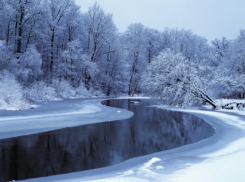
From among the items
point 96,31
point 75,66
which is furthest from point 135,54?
point 75,66

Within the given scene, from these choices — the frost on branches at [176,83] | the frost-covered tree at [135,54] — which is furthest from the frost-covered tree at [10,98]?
the frost-covered tree at [135,54]

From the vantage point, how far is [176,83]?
24781 mm

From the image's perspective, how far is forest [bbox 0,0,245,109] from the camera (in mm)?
24797

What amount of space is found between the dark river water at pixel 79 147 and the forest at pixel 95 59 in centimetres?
819

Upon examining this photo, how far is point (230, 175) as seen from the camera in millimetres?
5637

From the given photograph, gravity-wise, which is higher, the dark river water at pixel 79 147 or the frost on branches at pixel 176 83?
the frost on branches at pixel 176 83

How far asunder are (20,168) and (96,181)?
2227mm

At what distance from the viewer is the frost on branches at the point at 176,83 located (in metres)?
24.1

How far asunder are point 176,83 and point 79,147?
1770cm

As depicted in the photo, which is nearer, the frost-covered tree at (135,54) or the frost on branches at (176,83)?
the frost on branches at (176,83)

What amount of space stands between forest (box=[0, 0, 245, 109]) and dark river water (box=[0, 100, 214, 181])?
819cm

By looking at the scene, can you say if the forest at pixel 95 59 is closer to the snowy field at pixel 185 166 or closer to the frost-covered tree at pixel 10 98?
the frost-covered tree at pixel 10 98

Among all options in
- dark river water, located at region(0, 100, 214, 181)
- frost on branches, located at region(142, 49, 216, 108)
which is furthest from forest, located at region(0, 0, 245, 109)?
dark river water, located at region(0, 100, 214, 181)

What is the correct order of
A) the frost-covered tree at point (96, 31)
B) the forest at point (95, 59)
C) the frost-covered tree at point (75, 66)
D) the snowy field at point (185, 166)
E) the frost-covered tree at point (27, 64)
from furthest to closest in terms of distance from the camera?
the frost-covered tree at point (96, 31) → the frost-covered tree at point (75, 66) → the frost-covered tree at point (27, 64) → the forest at point (95, 59) → the snowy field at point (185, 166)
